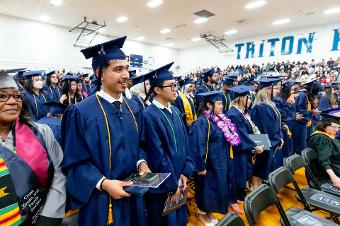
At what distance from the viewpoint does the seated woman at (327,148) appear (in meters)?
3.12

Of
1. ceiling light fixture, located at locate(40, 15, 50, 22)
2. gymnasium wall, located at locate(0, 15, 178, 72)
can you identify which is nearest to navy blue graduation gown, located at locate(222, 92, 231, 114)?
gymnasium wall, located at locate(0, 15, 178, 72)

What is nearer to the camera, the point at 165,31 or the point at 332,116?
the point at 332,116

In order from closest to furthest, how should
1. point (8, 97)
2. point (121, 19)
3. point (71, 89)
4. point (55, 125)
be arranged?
point (8, 97)
point (55, 125)
point (71, 89)
point (121, 19)

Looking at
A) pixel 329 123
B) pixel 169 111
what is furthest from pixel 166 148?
pixel 329 123

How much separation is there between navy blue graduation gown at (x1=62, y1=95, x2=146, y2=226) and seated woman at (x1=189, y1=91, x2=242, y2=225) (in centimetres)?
145

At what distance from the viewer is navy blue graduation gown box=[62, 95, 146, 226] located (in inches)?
57.1

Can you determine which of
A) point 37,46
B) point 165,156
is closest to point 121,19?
point 37,46

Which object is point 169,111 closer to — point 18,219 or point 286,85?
point 18,219

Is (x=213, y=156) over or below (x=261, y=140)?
below

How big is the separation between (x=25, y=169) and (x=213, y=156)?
2.18 m

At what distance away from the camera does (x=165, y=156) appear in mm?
2051

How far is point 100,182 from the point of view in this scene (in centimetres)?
143

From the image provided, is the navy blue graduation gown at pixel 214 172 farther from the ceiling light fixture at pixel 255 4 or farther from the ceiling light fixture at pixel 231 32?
the ceiling light fixture at pixel 231 32

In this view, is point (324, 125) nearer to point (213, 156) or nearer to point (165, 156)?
point (213, 156)
